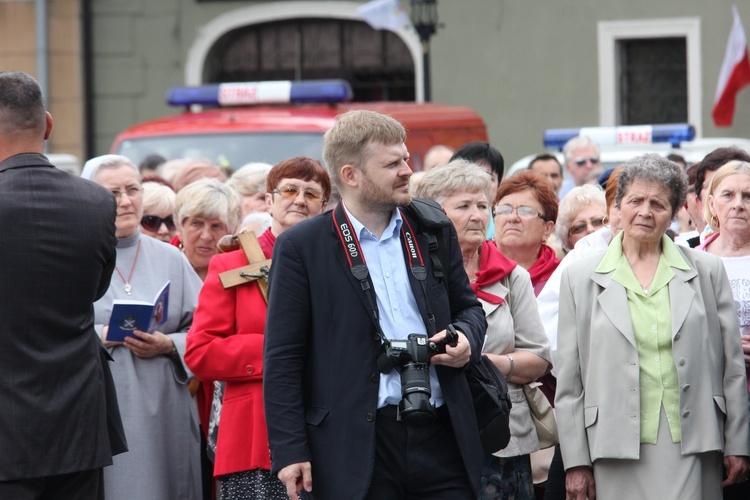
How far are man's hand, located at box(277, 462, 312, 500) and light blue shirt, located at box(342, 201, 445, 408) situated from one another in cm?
32

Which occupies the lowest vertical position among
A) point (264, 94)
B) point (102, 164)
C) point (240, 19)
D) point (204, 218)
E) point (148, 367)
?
point (148, 367)

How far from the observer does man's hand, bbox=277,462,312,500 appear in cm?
419

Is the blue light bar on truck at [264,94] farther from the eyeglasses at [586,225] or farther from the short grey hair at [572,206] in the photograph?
the eyeglasses at [586,225]

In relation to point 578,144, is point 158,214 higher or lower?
lower

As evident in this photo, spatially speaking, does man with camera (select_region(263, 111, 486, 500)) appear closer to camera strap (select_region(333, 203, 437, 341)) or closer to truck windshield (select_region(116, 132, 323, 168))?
camera strap (select_region(333, 203, 437, 341))

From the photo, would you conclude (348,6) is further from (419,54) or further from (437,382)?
(437,382)

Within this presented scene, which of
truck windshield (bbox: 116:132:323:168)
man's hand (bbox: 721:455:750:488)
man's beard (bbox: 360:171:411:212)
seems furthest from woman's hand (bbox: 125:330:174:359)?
truck windshield (bbox: 116:132:323:168)

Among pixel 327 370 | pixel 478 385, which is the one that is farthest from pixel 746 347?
pixel 327 370

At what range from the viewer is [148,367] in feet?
18.3

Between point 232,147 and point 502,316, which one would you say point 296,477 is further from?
point 232,147

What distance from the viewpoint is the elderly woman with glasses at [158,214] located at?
701cm

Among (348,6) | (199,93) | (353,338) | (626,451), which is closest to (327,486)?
(353,338)

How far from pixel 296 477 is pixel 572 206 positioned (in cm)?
286

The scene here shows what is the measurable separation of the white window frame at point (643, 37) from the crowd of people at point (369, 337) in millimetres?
Result: 10992
